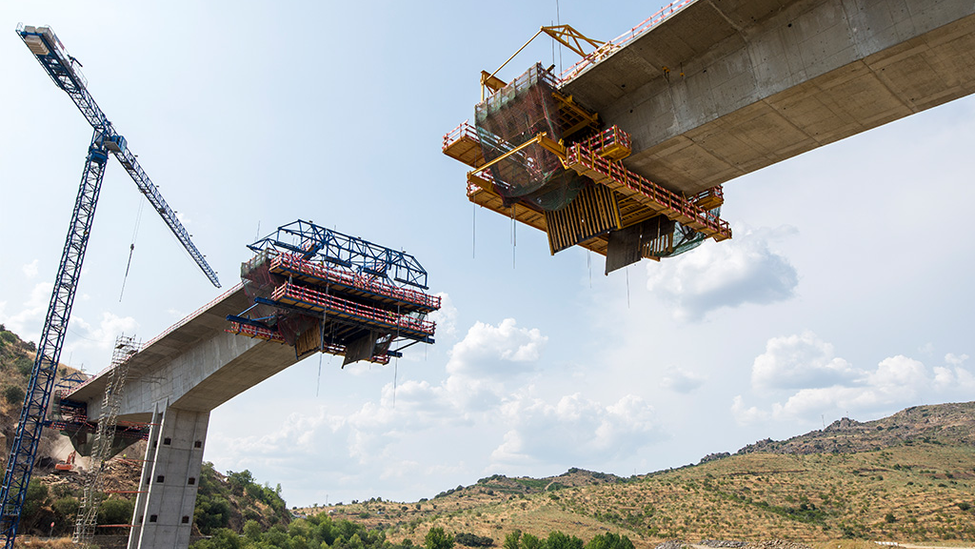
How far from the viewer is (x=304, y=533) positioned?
65562 millimetres

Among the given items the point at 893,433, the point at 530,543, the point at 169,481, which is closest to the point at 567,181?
the point at 169,481

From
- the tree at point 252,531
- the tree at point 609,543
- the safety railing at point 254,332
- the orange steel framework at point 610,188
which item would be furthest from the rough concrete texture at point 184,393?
the tree at point 609,543

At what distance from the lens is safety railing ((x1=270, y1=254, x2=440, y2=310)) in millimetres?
30275

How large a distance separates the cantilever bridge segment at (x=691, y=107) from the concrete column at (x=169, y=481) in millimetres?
29996

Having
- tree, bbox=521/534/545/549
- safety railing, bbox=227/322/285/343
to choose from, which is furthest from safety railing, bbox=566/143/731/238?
tree, bbox=521/534/545/549

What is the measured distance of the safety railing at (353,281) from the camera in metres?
30.3

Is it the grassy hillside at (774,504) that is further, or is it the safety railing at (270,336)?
the grassy hillside at (774,504)

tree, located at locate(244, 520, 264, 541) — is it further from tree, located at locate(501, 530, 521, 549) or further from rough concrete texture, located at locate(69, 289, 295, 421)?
tree, located at locate(501, 530, 521, 549)

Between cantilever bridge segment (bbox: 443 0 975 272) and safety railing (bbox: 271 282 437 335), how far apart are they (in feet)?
42.9

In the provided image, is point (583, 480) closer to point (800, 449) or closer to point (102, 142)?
point (800, 449)

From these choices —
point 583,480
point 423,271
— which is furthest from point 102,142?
point 583,480

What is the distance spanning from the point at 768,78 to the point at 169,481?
39240 mm

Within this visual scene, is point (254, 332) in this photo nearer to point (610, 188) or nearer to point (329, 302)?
point (329, 302)

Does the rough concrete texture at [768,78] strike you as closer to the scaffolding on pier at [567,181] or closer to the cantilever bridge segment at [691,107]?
the cantilever bridge segment at [691,107]
